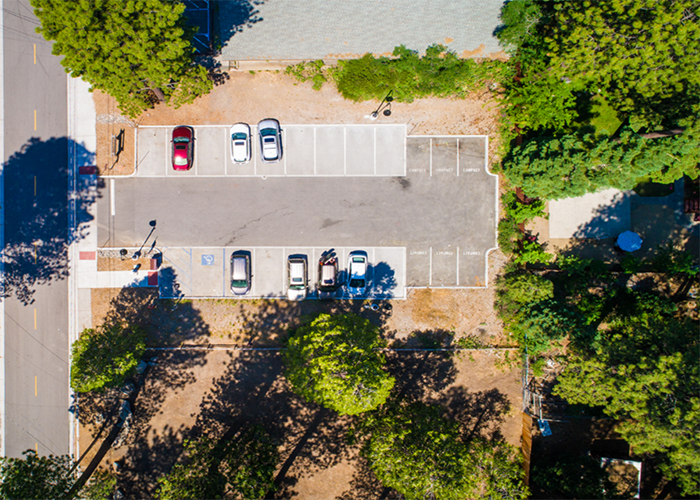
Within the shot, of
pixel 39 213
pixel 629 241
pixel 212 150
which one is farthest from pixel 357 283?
pixel 39 213

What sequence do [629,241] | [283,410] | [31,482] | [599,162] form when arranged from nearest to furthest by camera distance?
[31,482], [599,162], [629,241], [283,410]

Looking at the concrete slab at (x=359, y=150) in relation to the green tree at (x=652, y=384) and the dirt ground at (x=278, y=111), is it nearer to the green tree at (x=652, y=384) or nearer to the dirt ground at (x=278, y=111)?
the dirt ground at (x=278, y=111)

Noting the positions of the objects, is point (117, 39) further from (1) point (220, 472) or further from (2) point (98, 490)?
(2) point (98, 490)

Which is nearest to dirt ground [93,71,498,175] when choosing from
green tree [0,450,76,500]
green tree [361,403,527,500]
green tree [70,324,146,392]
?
green tree [70,324,146,392]

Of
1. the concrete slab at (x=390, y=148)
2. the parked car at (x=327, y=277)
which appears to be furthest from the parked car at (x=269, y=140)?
the parked car at (x=327, y=277)

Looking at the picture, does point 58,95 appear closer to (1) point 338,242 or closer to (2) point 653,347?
(1) point 338,242

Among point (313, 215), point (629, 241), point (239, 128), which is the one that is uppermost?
point (239, 128)
